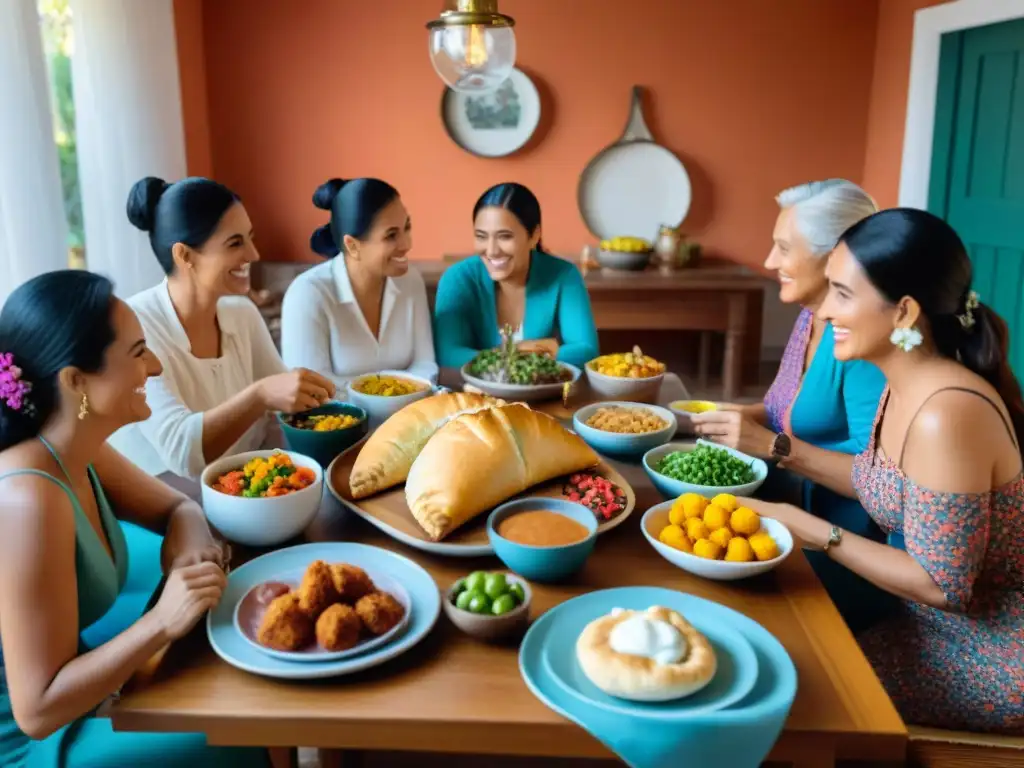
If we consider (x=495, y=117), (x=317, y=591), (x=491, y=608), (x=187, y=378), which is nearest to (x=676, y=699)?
(x=491, y=608)

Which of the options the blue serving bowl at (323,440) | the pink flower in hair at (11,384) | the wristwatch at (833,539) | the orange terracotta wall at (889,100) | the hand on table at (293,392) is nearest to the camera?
the pink flower in hair at (11,384)

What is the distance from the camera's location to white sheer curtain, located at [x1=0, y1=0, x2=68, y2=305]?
2.68 metres

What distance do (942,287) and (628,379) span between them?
0.88m

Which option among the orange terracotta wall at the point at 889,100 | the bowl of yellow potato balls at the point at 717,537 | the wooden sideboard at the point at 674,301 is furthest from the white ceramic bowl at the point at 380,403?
the orange terracotta wall at the point at 889,100

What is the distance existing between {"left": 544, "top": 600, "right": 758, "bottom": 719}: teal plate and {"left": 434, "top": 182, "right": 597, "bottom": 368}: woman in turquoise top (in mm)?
1613

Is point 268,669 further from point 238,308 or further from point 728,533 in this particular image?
point 238,308

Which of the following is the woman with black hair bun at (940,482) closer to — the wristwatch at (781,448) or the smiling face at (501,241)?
the wristwatch at (781,448)

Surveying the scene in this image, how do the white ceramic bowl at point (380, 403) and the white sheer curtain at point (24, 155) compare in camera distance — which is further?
the white sheer curtain at point (24, 155)

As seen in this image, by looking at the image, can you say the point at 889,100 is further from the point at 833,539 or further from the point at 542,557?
the point at 542,557

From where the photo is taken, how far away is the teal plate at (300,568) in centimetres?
110

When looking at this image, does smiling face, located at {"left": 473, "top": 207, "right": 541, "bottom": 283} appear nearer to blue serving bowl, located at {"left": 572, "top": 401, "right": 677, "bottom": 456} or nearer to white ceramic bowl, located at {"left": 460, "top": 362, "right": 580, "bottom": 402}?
white ceramic bowl, located at {"left": 460, "top": 362, "right": 580, "bottom": 402}

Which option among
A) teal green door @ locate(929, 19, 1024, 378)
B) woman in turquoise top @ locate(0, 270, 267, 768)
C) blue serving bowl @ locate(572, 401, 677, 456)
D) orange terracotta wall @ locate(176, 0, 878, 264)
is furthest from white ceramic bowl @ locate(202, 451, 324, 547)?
orange terracotta wall @ locate(176, 0, 878, 264)

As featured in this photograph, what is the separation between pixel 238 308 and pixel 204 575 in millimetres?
1262

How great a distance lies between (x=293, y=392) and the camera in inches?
75.2
